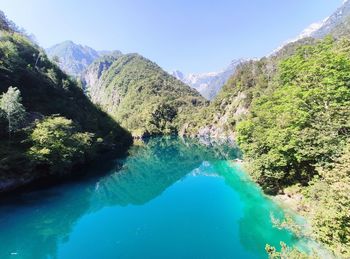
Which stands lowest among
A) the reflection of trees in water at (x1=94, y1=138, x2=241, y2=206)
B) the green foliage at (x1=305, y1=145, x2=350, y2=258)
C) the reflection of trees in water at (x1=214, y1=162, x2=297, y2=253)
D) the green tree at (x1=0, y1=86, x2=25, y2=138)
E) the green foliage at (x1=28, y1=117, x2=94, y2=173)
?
the reflection of trees in water at (x1=214, y1=162, x2=297, y2=253)

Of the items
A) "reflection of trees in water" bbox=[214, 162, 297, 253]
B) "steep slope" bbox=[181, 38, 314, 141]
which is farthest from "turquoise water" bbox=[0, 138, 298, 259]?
"steep slope" bbox=[181, 38, 314, 141]

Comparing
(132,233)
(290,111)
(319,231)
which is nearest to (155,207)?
(132,233)

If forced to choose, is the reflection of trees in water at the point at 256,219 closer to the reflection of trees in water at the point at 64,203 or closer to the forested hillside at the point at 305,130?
the forested hillside at the point at 305,130

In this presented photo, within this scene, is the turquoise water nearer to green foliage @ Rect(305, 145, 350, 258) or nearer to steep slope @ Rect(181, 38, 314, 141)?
green foliage @ Rect(305, 145, 350, 258)

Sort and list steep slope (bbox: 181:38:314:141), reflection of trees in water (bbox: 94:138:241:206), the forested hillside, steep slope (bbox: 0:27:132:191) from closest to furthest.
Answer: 1. the forested hillside
2. reflection of trees in water (bbox: 94:138:241:206)
3. steep slope (bbox: 0:27:132:191)
4. steep slope (bbox: 181:38:314:141)

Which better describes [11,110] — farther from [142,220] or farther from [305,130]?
[305,130]

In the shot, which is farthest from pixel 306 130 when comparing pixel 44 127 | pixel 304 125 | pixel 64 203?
pixel 44 127

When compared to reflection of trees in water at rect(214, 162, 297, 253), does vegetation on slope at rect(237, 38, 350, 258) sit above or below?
above

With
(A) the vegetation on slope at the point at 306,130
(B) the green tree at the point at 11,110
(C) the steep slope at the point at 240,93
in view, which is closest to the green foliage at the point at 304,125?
(A) the vegetation on slope at the point at 306,130
